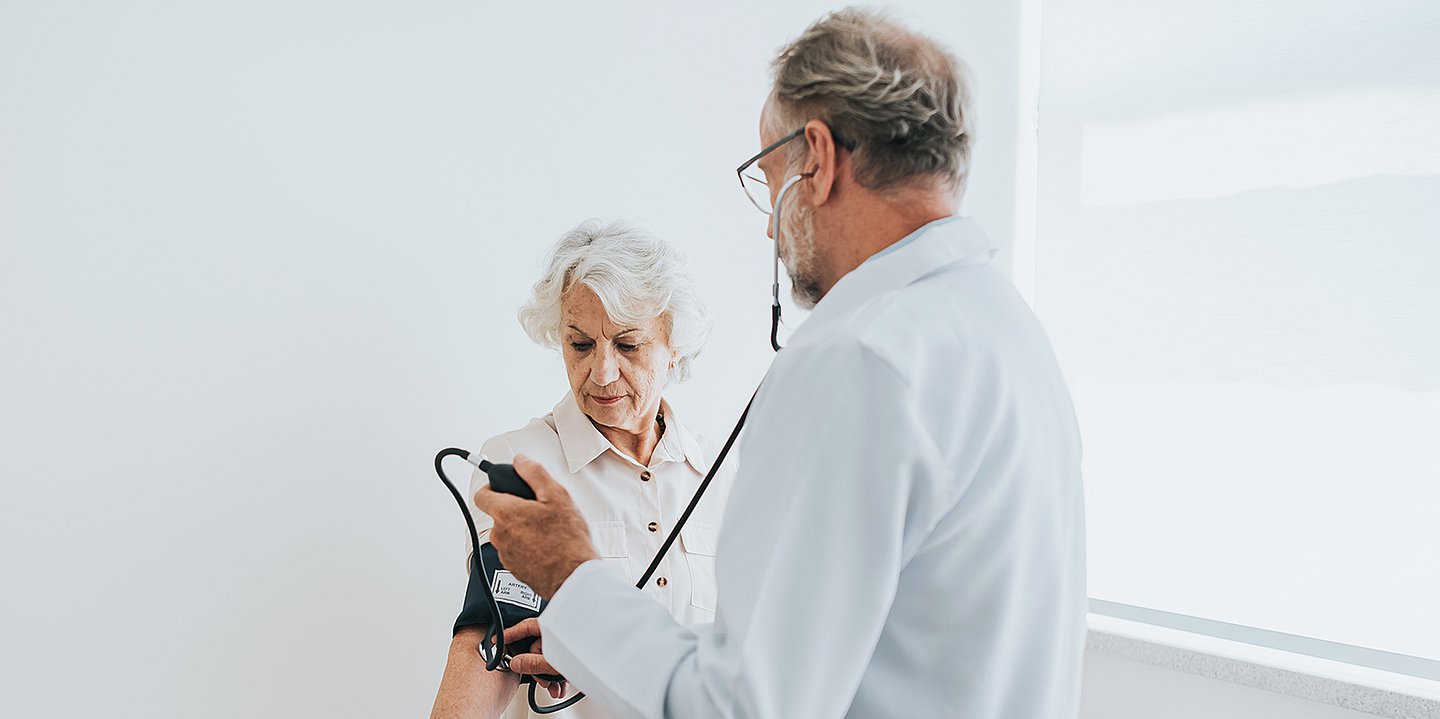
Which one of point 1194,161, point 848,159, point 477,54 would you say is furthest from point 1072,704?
point 1194,161

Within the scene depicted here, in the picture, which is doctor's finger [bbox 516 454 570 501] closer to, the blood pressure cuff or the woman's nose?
the blood pressure cuff

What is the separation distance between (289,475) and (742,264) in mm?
1107

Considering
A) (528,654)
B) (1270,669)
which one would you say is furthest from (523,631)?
(1270,669)

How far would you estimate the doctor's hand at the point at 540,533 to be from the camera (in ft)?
3.18

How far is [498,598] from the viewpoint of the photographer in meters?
1.40

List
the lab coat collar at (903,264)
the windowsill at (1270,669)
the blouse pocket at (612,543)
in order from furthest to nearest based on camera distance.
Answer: the windowsill at (1270,669) < the blouse pocket at (612,543) < the lab coat collar at (903,264)

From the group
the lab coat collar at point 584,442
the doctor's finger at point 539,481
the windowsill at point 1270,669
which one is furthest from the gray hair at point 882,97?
the windowsill at point 1270,669

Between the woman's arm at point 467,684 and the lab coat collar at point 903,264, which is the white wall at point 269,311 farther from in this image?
the lab coat collar at point 903,264

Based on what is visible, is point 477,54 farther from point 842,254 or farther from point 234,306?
point 842,254

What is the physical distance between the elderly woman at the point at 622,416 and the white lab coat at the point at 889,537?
74cm

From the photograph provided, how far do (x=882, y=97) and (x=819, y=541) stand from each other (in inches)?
16.1

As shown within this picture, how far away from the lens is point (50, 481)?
1.41m

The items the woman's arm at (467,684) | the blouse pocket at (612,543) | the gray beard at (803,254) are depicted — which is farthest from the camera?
the blouse pocket at (612,543)

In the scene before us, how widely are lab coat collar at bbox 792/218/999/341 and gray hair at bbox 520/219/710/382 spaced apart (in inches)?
29.7
